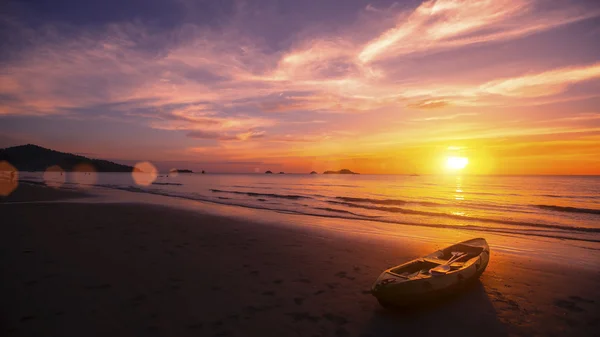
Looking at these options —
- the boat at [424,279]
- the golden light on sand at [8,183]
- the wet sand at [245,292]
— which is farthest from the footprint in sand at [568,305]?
the golden light on sand at [8,183]

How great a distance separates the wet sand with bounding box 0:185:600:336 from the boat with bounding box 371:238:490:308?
325 millimetres

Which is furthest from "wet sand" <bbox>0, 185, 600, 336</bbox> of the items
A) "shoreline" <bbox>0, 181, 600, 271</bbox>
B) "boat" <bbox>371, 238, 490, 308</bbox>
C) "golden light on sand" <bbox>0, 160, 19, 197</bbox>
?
"golden light on sand" <bbox>0, 160, 19, 197</bbox>

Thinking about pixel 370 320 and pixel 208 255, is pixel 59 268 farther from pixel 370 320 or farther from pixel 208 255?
pixel 370 320

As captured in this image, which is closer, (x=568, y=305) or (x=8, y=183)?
(x=568, y=305)

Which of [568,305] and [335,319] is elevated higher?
[568,305]

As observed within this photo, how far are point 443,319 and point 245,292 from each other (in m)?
4.67

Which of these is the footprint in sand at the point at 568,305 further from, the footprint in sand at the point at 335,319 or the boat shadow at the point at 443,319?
the footprint in sand at the point at 335,319

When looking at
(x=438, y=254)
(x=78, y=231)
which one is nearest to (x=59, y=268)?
(x=78, y=231)

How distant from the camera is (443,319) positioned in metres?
6.83

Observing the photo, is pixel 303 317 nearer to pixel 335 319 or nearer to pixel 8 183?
pixel 335 319

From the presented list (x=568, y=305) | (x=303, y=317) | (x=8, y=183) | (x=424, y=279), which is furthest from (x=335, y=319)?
(x=8, y=183)

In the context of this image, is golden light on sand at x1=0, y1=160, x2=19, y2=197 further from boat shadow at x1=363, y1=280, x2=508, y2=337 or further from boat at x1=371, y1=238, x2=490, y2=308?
boat shadow at x1=363, y1=280, x2=508, y2=337

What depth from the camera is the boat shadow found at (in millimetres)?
6309

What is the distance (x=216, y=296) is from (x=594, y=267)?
524 inches
